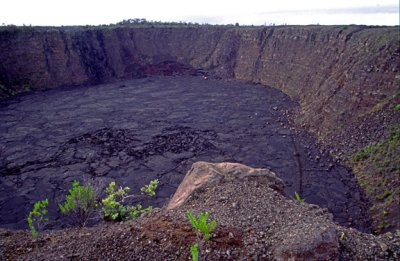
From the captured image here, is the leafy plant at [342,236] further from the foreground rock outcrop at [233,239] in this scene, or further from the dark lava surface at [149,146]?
the dark lava surface at [149,146]

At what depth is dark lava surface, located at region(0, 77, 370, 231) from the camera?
8.07 m

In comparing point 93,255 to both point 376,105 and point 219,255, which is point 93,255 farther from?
point 376,105

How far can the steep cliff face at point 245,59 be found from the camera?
11.2 m

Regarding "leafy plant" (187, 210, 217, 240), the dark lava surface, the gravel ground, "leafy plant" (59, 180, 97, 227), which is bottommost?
the dark lava surface

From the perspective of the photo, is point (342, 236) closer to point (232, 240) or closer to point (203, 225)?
point (232, 240)

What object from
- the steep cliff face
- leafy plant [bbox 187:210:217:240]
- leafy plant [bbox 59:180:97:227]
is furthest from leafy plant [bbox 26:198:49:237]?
the steep cliff face

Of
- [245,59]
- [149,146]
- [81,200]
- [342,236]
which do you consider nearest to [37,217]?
[81,200]

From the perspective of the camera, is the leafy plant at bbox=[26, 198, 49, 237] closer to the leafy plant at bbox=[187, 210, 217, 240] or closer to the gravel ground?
the gravel ground

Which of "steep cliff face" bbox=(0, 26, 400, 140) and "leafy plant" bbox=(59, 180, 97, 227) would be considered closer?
"leafy plant" bbox=(59, 180, 97, 227)

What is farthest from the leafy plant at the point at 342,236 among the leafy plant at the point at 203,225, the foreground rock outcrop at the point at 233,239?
the leafy plant at the point at 203,225

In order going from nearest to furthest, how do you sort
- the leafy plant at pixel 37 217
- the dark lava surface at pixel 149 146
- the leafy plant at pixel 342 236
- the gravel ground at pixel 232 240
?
the gravel ground at pixel 232 240 → the leafy plant at pixel 342 236 → the leafy plant at pixel 37 217 → the dark lava surface at pixel 149 146

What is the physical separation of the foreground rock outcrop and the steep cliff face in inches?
304

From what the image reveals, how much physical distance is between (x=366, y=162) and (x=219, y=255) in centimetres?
707

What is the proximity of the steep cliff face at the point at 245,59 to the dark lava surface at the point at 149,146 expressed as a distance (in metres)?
1.61
